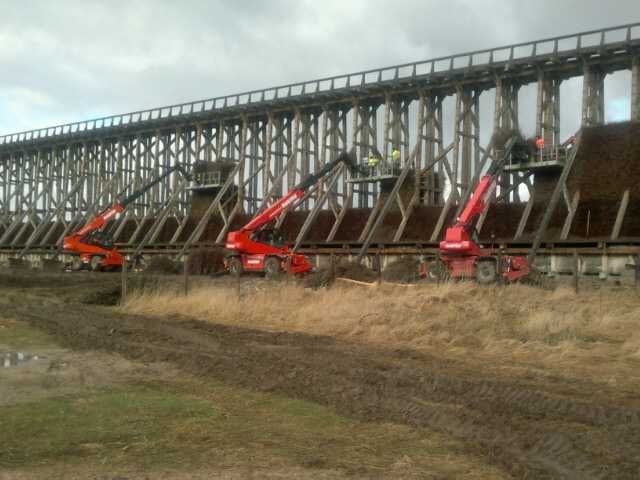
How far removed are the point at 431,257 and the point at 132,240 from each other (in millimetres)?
29307

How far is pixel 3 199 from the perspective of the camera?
71.7 metres

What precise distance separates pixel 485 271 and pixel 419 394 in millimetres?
15891

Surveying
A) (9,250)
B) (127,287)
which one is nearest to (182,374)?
(127,287)

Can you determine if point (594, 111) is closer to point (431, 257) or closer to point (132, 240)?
point (431, 257)

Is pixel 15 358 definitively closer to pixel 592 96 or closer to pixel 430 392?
pixel 430 392

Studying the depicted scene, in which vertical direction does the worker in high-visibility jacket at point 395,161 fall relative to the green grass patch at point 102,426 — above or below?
above

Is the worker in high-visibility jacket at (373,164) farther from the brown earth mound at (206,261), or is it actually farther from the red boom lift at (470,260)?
the red boom lift at (470,260)

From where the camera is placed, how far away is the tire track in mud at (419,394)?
17.7ft

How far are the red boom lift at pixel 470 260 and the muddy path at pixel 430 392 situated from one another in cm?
1122

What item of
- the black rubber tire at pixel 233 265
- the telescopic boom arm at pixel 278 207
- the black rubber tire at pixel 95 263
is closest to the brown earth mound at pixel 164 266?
the black rubber tire at pixel 95 263

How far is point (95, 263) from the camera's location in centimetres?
3888

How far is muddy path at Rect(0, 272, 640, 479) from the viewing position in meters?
5.45

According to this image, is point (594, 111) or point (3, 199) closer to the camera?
point (594, 111)

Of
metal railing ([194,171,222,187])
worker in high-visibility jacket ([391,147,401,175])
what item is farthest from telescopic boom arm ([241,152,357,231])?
metal railing ([194,171,222,187])
